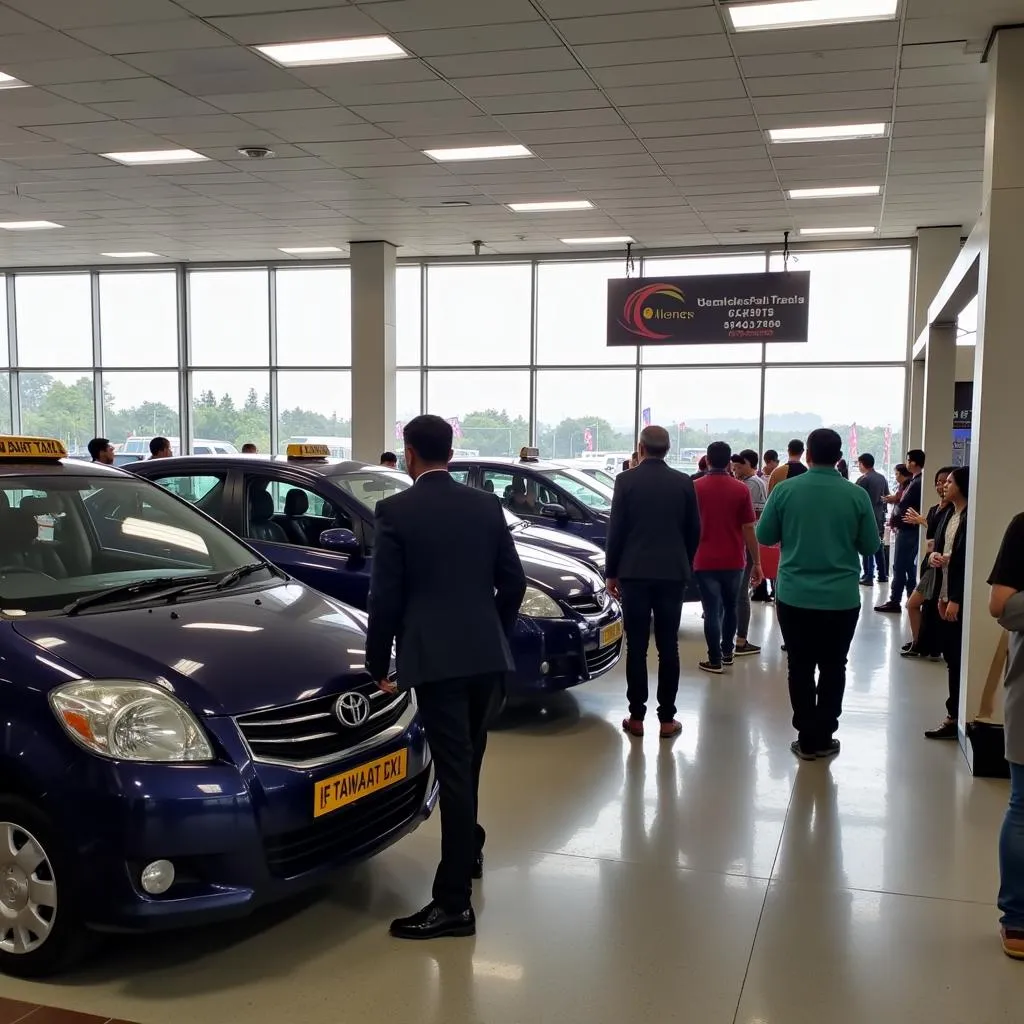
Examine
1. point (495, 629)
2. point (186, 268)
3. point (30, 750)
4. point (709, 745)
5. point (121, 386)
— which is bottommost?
point (709, 745)

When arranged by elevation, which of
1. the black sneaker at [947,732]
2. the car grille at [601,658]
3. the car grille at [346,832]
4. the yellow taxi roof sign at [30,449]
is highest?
the yellow taxi roof sign at [30,449]

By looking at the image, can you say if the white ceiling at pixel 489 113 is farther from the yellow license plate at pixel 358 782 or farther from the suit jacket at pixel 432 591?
the yellow license plate at pixel 358 782

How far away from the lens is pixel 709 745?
4.98 metres

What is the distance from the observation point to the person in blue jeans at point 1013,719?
280cm

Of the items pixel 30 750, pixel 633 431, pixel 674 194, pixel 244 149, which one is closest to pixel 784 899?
pixel 30 750

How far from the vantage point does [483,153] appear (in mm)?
8383

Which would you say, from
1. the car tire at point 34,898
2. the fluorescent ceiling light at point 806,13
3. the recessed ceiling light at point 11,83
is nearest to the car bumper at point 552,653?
the car tire at point 34,898

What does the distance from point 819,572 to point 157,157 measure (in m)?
6.93

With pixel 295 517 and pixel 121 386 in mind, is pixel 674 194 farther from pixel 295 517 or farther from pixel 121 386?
pixel 121 386

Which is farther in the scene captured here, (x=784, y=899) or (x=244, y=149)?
(x=244, y=149)

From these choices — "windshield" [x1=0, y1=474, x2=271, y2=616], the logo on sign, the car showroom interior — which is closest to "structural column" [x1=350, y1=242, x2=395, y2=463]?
the car showroom interior

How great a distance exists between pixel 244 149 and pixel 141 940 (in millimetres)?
6970

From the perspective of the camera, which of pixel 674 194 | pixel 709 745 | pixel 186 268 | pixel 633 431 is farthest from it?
pixel 186 268

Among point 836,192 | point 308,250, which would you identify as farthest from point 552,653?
point 308,250
